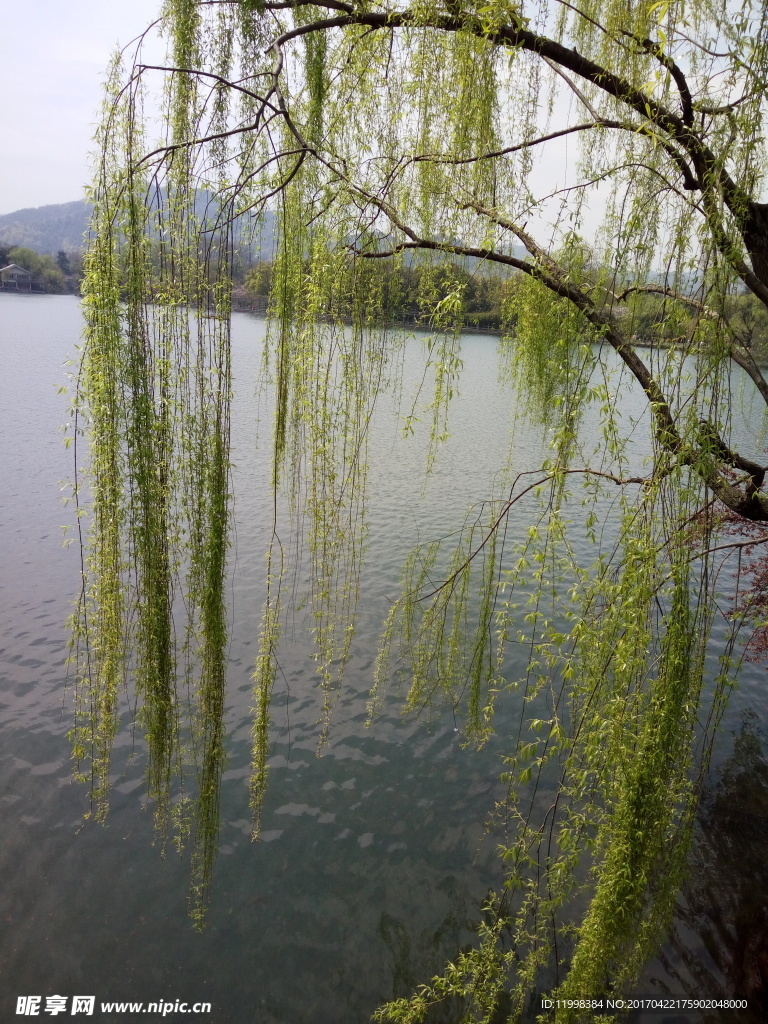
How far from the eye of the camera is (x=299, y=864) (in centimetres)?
358

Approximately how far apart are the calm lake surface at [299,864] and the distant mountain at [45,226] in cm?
8093

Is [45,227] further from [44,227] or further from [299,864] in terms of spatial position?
[299,864]

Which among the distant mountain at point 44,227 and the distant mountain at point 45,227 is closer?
the distant mountain at point 45,227

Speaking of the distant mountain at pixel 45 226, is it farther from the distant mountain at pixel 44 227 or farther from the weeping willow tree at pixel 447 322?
the weeping willow tree at pixel 447 322

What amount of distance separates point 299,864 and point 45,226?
105 m

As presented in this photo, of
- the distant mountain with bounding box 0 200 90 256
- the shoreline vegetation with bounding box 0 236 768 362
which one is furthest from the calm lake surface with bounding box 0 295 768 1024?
the distant mountain with bounding box 0 200 90 256

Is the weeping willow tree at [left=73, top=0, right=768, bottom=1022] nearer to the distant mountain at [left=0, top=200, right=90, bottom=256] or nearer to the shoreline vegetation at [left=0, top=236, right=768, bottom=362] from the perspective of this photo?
the shoreline vegetation at [left=0, top=236, right=768, bottom=362]

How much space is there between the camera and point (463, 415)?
11898 millimetres

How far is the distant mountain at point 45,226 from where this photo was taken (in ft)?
246

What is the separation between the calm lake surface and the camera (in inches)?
119

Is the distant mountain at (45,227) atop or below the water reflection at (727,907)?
atop

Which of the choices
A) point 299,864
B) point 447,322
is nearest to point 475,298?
point 447,322

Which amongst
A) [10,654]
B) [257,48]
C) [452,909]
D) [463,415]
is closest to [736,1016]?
[452,909]

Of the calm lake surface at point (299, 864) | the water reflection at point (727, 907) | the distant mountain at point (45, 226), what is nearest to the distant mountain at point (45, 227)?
the distant mountain at point (45, 226)
